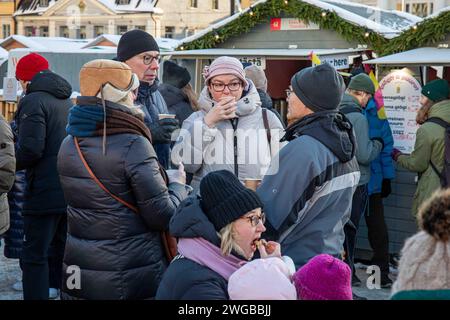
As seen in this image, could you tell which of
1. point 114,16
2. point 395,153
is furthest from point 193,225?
point 114,16

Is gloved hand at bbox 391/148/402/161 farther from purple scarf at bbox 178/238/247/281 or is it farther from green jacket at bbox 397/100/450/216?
purple scarf at bbox 178/238/247/281

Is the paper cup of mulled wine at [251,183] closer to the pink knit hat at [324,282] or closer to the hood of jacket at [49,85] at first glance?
the pink knit hat at [324,282]

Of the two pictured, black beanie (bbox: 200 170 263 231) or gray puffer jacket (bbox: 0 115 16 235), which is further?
gray puffer jacket (bbox: 0 115 16 235)

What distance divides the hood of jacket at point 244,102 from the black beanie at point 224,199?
4.57 ft

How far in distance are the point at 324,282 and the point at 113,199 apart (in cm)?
133

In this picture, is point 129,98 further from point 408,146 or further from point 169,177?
point 408,146

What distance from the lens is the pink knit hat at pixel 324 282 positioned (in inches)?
110

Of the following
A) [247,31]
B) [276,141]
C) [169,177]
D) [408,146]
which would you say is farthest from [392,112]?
[169,177]

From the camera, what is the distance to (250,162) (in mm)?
4512

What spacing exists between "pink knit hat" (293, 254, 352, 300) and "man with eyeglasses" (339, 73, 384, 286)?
13.0ft

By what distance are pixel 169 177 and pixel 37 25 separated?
73.7m

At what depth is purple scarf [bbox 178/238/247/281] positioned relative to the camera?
299 cm

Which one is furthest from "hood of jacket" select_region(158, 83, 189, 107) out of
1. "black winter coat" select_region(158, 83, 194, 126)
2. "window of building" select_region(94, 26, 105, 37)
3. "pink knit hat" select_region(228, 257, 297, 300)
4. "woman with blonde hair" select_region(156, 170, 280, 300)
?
"window of building" select_region(94, 26, 105, 37)
